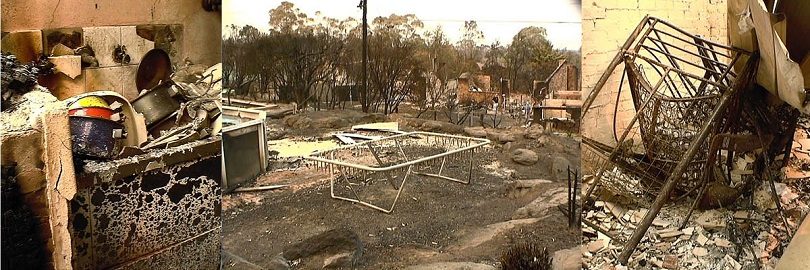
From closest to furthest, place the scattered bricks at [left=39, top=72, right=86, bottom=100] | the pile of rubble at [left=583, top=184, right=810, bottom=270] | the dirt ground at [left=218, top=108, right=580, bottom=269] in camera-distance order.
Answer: the scattered bricks at [left=39, top=72, right=86, bottom=100]
the dirt ground at [left=218, top=108, right=580, bottom=269]
the pile of rubble at [left=583, top=184, right=810, bottom=270]

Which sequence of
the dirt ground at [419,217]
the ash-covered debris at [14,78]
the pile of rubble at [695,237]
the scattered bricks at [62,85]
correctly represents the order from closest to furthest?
1. the ash-covered debris at [14,78]
2. the scattered bricks at [62,85]
3. the dirt ground at [419,217]
4. the pile of rubble at [695,237]

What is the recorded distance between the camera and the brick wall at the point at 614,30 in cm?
258

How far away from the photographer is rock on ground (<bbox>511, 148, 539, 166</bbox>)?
101 inches

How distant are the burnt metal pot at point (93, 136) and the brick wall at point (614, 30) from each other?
66.5 inches

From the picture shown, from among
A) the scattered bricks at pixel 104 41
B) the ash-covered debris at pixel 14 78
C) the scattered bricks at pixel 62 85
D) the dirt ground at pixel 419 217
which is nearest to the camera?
the ash-covered debris at pixel 14 78

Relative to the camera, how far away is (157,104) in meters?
2.23

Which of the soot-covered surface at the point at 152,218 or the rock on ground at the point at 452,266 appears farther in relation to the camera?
the rock on ground at the point at 452,266

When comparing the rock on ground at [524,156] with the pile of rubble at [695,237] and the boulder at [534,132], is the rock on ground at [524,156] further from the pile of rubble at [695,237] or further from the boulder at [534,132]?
the pile of rubble at [695,237]

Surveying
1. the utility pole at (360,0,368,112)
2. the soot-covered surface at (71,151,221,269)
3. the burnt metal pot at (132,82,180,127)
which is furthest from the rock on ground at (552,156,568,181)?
the burnt metal pot at (132,82,180,127)

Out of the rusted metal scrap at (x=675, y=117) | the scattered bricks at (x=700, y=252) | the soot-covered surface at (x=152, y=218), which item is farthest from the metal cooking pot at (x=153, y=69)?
the scattered bricks at (x=700, y=252)

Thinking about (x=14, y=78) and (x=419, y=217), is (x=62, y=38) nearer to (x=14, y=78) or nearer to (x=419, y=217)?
(x=14, y=78)

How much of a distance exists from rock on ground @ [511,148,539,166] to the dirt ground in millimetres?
16

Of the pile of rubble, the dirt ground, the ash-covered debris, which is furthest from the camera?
the pile of rubble

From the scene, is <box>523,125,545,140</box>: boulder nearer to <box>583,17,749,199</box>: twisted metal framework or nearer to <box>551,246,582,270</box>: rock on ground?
<box>583,17,749,199</box>: twisted metal framework
